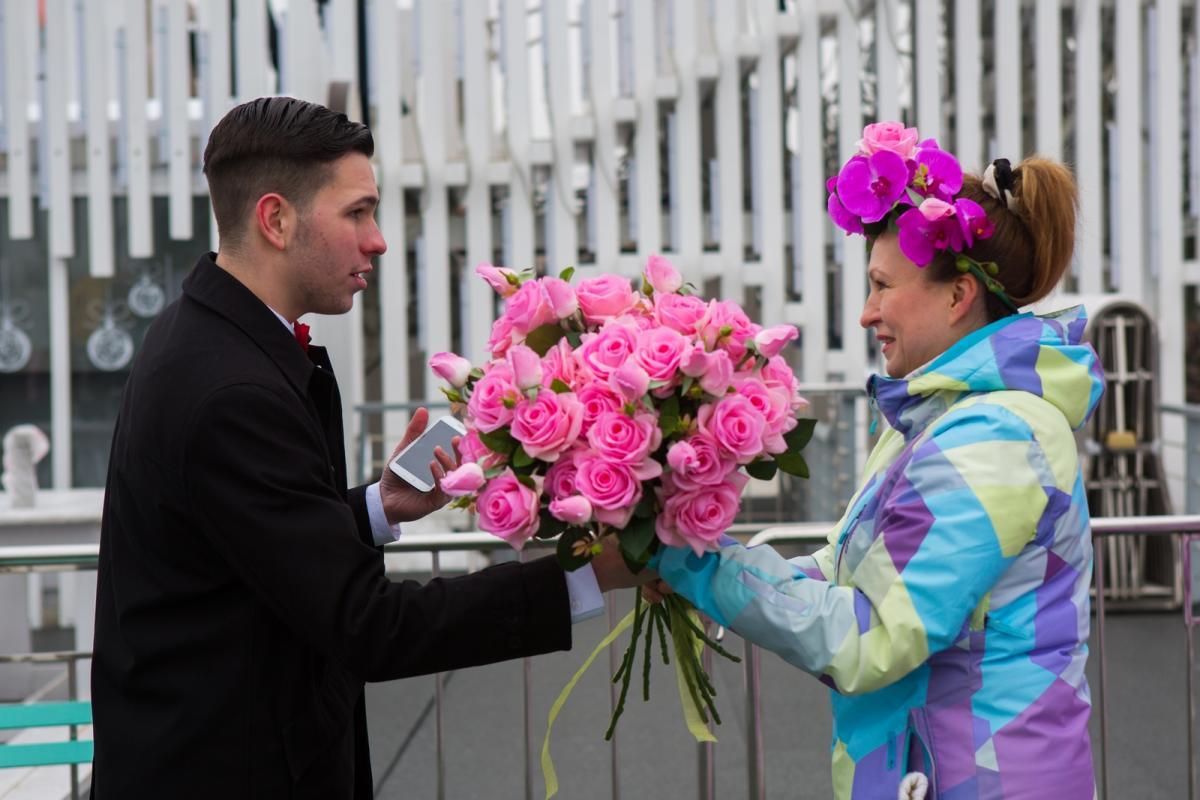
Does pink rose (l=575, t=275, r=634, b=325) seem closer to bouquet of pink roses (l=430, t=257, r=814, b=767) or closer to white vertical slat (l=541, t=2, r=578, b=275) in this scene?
bouquet of pink roses (l=430, t=257, r=814, b=767)

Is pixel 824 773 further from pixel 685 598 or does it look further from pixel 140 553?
pixel 140 553

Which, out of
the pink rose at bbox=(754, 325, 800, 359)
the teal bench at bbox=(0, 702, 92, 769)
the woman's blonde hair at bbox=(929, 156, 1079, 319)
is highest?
the woman's blonde hair at bbox=(929, 156, 1079, 319)

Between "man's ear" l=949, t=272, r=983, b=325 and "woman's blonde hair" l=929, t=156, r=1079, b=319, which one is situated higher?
"woman's blonde hair" l=929, t=156, r=1079, b=319

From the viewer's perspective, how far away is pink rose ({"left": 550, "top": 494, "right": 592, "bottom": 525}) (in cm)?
149

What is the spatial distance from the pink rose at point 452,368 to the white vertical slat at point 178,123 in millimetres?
7581

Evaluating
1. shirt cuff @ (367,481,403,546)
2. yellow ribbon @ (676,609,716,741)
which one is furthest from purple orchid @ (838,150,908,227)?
shirt cuff @ (367,481,403,546)

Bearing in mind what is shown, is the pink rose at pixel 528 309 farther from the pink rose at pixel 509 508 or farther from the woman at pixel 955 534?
the woman at pixel 955 534

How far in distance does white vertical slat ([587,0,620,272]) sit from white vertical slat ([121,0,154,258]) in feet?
10.2

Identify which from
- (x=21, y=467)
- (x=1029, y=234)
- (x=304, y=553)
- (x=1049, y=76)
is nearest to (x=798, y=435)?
(x=1029, y=234)

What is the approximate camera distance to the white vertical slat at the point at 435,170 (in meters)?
8.59

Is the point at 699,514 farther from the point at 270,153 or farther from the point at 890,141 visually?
the point at 270,153

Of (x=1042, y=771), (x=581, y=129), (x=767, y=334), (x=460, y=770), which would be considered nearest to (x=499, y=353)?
(x=767, y=334)

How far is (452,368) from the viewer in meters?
1.71

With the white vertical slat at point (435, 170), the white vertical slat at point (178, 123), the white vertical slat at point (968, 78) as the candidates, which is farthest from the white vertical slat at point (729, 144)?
the white vertical slat at point (178, 123)
